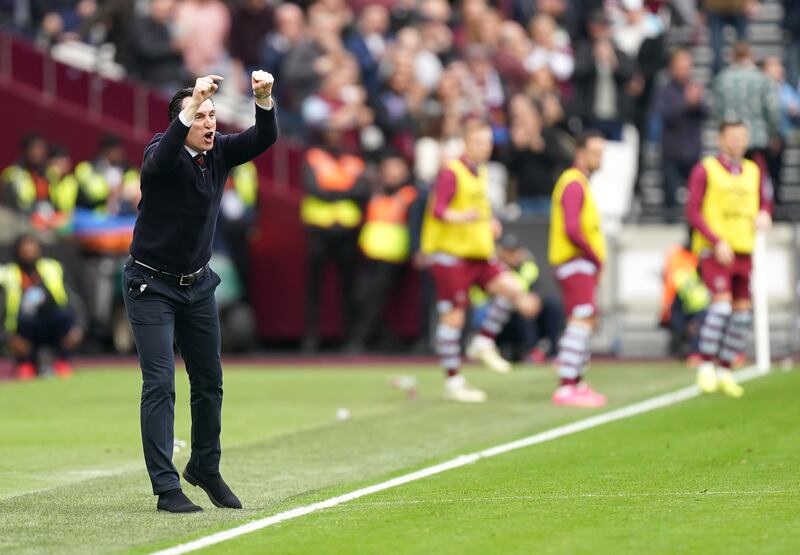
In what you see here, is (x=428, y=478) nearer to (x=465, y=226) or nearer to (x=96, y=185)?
(x=465, y=226)

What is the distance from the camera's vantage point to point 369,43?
25.1 m

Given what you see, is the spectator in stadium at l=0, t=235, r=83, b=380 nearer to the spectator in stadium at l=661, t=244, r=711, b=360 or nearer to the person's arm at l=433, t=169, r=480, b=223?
the person's arm at l=433, t=169, r=480, b=223

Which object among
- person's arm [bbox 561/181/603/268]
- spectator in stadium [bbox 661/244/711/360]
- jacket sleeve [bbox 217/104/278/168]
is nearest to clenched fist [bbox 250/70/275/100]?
jacket sleeve [bbox 217/104/278/168]

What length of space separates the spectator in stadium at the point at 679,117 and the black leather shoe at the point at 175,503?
14.7m

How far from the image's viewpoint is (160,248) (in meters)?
9.32

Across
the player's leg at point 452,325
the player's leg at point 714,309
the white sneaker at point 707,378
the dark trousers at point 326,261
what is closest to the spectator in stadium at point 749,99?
the dark trousers at point 326,261

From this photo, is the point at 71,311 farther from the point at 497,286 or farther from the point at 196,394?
the point at 196,394

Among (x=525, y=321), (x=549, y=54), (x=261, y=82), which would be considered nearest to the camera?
(x=261, y=82)

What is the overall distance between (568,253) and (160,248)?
6819 mm

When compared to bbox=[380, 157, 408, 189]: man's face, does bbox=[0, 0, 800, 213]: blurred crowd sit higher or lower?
higher

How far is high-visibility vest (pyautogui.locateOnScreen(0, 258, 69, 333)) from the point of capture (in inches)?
786

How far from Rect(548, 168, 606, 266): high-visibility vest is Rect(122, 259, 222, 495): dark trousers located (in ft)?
20.6

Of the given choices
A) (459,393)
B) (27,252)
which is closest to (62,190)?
(27,252)

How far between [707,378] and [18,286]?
26.6 ft
